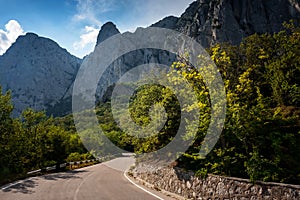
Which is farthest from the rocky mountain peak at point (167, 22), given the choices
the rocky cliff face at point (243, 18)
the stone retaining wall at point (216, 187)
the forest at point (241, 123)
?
the stone retaining wall at point (216, 187)

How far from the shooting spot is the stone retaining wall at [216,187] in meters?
6.69

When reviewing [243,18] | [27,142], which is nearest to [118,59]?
[243,18]

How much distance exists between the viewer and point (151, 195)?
10.9 meters

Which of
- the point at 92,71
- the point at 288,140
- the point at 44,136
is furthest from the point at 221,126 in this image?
the point at 92,71

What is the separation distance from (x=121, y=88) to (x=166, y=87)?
78.7m

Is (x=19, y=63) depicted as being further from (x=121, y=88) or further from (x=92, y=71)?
(x=121, y=88)

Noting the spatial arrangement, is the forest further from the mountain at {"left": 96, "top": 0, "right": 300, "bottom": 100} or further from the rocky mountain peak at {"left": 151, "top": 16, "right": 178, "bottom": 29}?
the rocky mountain peak at {"left": 151, "top": 16, "right": 178, "bottom": 29}

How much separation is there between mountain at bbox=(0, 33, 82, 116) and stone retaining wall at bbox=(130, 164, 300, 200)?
162 meters

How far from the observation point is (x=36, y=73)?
176 m

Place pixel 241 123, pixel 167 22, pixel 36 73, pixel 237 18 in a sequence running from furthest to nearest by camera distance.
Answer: pixel 36 73
pixel 167 22
pixel 237 18
pixel 241 123

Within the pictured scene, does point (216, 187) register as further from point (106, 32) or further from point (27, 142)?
point (106, 32)

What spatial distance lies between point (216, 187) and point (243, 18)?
7029 cm

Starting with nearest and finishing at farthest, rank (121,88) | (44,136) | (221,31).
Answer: (44,136) < (221,31) < (121,88)

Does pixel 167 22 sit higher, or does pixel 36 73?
pixel 167 22
